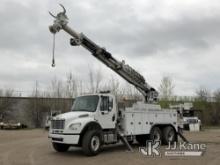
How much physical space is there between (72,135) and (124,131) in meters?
3.14

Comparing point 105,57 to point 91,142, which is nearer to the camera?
point 91,142

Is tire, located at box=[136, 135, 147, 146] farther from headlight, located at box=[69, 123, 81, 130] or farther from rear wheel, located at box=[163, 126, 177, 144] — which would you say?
headlight, located at box=[69, 123, 81, 130]

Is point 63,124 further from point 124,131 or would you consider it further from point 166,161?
point 166,161

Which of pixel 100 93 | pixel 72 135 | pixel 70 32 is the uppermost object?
pixel 70 32

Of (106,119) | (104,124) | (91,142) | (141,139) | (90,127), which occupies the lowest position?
(141,139)

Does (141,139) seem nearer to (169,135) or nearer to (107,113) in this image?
(169,135)

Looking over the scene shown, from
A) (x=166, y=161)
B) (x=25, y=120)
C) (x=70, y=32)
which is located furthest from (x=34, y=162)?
(x=25, y=120)

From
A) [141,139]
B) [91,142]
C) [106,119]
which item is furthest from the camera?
[141,139]

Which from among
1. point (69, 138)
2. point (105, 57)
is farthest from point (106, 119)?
point (105, 57)

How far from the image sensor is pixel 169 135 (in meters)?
20.4

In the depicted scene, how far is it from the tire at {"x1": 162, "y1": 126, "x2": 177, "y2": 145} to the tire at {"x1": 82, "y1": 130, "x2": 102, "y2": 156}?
208 inches

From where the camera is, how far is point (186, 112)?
4122cm

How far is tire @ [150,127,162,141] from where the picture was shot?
19.1 metres

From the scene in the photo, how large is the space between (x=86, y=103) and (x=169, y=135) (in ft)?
19.3
